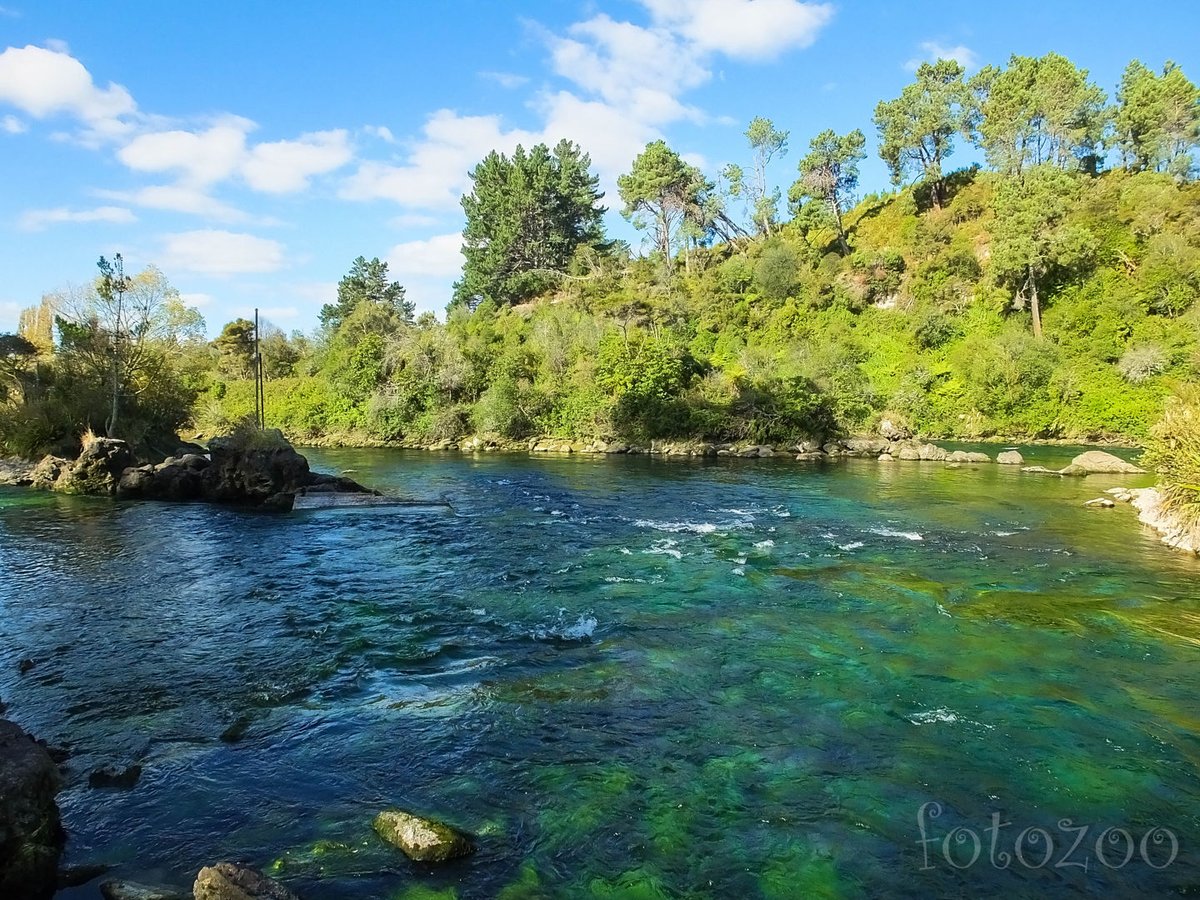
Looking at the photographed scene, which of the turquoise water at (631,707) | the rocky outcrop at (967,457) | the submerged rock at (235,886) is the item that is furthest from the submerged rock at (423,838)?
the rocky outcrop at (967,457)

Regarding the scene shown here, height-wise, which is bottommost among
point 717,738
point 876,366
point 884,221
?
point 717,738

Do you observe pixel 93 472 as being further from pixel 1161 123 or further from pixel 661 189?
pixel 1161 123

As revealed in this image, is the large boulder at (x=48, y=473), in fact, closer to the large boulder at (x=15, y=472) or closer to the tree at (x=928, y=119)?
the large boulder at (x=15, y=472)

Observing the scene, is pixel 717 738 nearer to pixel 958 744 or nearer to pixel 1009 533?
pixel 958 744

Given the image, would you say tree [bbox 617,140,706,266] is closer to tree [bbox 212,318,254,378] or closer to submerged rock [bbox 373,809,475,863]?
tree [bbox 212,318,254,378]

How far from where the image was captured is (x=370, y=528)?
21172 millimetres

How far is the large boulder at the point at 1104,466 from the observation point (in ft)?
105

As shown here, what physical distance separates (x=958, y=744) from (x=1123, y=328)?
5385 cm

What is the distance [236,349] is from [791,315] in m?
62.9

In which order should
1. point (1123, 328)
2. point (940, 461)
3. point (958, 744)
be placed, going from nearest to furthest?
point (958, 744)
point (940, 461)
point (1123, 328)

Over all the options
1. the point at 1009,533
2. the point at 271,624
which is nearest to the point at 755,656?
the point at 271,624

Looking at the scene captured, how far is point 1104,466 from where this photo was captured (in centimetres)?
3253
